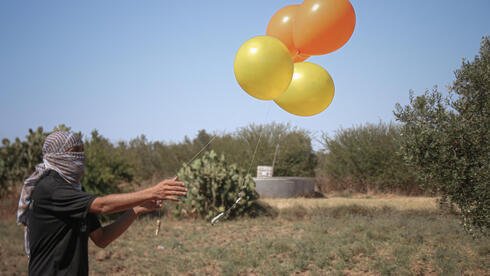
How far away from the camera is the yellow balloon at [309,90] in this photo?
3816 mm

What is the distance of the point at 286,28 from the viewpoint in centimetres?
401

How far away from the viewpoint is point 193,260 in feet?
19.2

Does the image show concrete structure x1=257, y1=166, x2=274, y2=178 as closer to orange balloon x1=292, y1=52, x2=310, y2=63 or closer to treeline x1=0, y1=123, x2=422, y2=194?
treeline x1=0, y1=123, x2=422, y2=194

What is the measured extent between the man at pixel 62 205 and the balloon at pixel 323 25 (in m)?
2.32

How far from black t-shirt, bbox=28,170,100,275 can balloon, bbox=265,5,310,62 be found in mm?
2873

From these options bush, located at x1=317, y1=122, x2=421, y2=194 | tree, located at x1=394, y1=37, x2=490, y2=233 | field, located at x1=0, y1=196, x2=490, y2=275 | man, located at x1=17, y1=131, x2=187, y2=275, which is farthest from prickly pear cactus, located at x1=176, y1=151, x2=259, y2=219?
bush, located at x1=317, y1=122, x2=421, y2=194

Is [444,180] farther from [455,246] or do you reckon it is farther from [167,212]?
[167,212]

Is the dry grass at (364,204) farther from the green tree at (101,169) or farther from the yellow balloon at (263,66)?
the yellow balloon at (263,66)

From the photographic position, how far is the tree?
4.05 m

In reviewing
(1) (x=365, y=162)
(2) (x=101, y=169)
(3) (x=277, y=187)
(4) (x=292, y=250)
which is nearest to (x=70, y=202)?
(4) (x=292, y=250)

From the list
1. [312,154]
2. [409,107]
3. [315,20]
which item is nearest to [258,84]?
[315,20]

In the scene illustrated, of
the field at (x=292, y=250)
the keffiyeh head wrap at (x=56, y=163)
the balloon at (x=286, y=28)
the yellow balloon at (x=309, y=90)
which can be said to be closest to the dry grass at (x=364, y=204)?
the field at (x=292, y=250)

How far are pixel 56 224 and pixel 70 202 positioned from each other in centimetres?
18

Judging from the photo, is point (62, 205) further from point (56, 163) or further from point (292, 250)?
point (292, 250)
